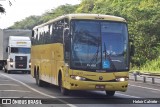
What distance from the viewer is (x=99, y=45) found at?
17.4m

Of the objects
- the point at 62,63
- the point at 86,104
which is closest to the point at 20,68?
the point at 62,63

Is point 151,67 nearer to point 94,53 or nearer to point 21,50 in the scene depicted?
point 21,50

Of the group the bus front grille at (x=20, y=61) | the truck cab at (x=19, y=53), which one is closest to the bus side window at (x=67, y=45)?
the truck cab at (x=19, y=53)

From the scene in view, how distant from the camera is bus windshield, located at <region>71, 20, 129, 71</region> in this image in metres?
17.2

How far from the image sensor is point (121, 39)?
17656 millimetres

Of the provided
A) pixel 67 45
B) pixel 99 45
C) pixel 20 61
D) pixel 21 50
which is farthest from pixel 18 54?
pixel 99 45

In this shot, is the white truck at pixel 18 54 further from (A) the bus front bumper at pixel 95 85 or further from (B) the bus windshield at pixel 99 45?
(A) the bus front bumper at pixel 95 85

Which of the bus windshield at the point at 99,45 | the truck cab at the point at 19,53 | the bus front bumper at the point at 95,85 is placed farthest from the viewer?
the truck cab at the point at 19,53

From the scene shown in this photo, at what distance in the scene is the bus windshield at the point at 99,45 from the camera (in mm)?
17172

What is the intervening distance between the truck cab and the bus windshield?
23951 millimetres

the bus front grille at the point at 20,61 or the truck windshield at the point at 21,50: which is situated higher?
the truck windshield at the point at 21,50

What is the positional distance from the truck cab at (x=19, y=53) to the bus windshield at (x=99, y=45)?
23951 mm

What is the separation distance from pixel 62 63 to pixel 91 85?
195cm

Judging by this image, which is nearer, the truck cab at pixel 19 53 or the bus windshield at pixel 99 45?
the bus windshield at pixel 99 45
